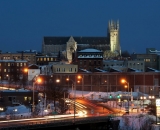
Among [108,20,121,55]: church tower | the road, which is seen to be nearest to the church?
[108,20,121,55]: church tower

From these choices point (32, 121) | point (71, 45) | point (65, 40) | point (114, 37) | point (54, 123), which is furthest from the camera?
point (114, 37)

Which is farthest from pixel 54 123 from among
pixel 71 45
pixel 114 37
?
pixel 114 37

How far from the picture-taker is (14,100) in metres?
55.6

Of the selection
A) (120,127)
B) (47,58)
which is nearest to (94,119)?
(120,127)

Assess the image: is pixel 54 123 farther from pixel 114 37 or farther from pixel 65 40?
pixel 114 37

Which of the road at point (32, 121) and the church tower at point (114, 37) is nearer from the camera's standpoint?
the road at point (32, 121)

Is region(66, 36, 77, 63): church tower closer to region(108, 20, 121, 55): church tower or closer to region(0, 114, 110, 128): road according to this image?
region(108, 20, 121, 55): church tower

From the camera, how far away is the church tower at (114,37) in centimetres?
15431

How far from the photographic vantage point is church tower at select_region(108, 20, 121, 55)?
15431 centimetres

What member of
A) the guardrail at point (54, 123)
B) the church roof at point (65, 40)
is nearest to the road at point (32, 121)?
the guardrail at point (54, 123)

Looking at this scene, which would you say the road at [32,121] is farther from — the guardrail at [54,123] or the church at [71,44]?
the church at [71,44]

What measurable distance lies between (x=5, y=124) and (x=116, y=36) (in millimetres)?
133257

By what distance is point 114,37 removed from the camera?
536 feet

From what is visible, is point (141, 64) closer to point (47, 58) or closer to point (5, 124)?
point (47, 58)
